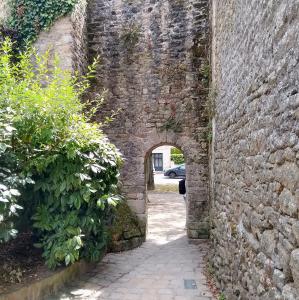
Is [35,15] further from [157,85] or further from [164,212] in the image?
[164,212]

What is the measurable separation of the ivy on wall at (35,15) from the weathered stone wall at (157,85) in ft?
4.05

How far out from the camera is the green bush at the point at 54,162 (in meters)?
4.20

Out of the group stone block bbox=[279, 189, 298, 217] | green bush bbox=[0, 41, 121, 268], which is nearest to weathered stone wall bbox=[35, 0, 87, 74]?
green bush bbox=[0, 41, 121, 268]

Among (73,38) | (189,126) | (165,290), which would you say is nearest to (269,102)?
(165,290)

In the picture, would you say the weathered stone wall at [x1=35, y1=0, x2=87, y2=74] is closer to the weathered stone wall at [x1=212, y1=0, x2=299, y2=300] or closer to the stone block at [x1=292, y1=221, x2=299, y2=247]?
the weathered stone wall at [x1=212, y1=0, x2=299, y2=300]

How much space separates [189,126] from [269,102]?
200 inches

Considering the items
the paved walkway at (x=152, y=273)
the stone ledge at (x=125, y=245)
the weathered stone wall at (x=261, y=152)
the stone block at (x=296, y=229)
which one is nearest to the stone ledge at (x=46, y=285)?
the paved walkway at (x=152, y=273)

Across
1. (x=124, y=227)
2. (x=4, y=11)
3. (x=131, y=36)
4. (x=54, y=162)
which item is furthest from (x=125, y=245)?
(x=4, y=11)

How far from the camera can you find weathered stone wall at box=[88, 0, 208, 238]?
24.2ft

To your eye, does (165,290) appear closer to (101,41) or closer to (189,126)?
(189,126)

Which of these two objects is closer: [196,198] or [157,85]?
[196,198]

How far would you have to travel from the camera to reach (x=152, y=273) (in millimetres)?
5164

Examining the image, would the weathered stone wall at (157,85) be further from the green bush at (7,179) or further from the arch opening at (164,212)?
the green bush at (7,179)

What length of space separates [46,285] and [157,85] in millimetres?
5050
